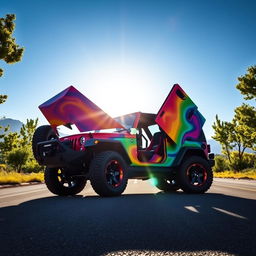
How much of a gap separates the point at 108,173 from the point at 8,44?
13.4 metres

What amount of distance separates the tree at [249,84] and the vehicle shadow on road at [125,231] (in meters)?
24.5

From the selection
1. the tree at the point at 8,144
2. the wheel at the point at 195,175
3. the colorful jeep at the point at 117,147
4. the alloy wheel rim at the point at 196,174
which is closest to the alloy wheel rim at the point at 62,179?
the colorful jeep at the point at 117,147

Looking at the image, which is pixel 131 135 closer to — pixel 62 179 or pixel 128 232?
pixel 62 179

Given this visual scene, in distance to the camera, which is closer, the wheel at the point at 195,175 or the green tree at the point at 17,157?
the wheel at the point at 195,175

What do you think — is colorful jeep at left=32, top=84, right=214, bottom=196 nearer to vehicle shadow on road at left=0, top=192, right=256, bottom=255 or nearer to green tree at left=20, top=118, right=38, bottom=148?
vehicle shadow on road at left=0, top=192, right=256, bottom=255

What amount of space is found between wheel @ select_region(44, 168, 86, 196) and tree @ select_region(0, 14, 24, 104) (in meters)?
11.5

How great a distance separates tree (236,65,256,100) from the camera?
87.2 ft

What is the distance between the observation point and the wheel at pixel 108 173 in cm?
624

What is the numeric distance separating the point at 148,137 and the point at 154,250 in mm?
6906

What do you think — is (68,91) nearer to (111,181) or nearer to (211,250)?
(111,181)

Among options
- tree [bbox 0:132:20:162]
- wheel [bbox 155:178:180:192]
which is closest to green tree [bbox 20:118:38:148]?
tree [bbox 0:132:20:162]

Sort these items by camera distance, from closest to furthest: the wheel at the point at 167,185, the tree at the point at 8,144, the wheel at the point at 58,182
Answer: the wheel at the point at 58,182 → the wheel at the point at 167,185 → the tree at the point at 8,144

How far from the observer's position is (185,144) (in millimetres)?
8141

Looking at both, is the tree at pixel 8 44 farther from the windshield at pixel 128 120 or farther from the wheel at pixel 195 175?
the wheel at pixel 195 175
